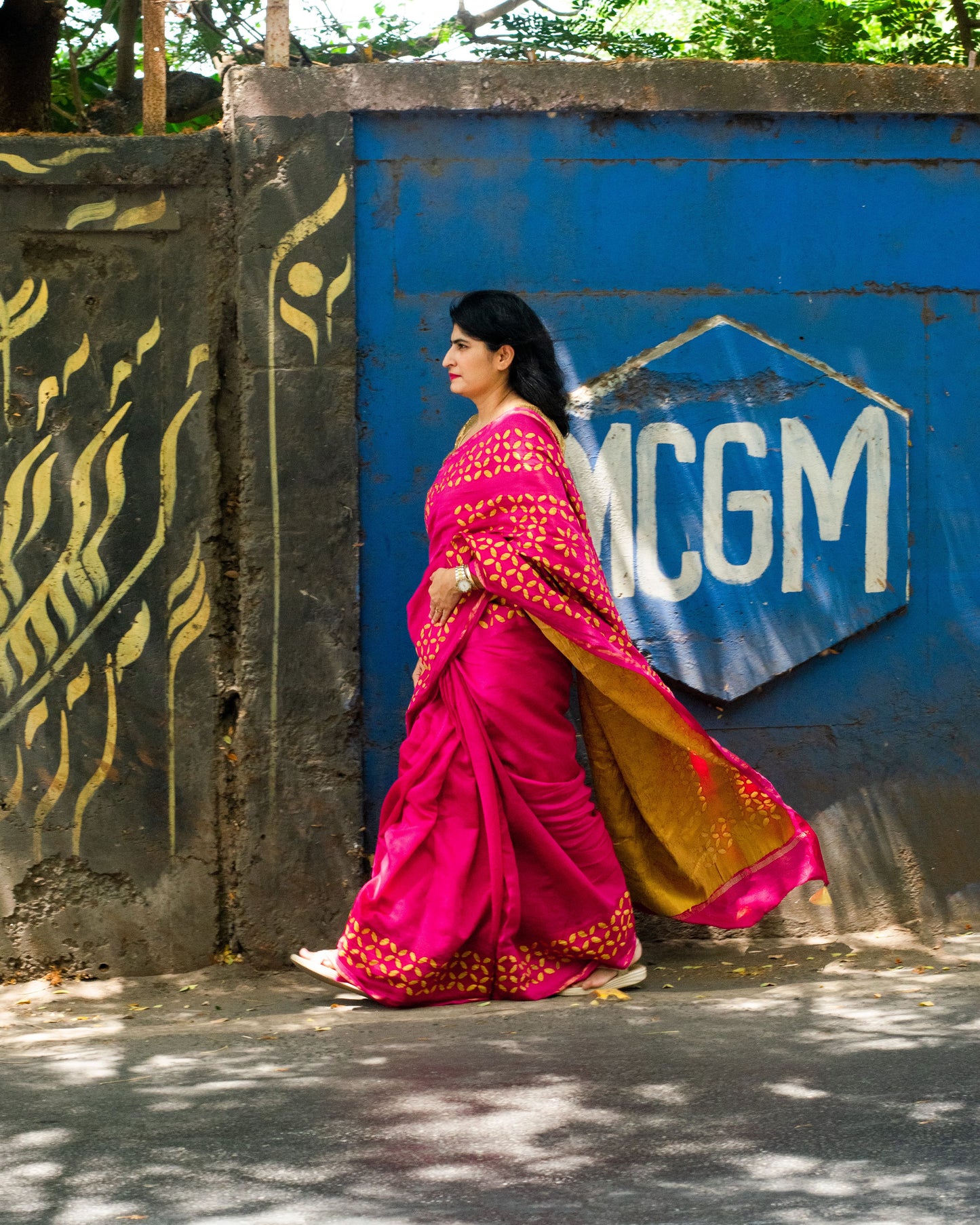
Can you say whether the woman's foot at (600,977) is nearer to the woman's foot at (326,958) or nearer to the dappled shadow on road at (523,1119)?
the dappled shadow on road at (523,1119)

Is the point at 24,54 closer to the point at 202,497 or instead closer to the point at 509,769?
the point at 202,497

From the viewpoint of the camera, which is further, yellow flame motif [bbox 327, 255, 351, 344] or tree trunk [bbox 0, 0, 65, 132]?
tree trunk [bbox 0, 0, 65, 132]

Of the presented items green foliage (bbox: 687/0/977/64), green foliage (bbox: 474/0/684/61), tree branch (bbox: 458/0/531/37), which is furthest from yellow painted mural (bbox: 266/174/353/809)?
tree branch (bbox: 458/0/531/37)

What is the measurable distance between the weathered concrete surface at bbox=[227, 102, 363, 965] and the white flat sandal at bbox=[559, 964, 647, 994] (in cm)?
73

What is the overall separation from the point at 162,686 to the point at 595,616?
4.18ft

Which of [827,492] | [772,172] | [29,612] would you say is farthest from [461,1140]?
[772,172]

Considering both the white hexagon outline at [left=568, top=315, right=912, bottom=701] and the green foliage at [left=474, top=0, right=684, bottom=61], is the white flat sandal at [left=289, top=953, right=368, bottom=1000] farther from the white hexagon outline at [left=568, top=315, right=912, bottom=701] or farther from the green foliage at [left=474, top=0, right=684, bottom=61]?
the green foliage at [left=474, top=0, right=684, bottom=61]

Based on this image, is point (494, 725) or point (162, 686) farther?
point (162, 686)

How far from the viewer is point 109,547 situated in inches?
158

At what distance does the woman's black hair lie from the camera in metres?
3.79

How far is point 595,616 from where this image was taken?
380 centimetres

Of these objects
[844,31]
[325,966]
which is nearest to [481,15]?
[844,31]

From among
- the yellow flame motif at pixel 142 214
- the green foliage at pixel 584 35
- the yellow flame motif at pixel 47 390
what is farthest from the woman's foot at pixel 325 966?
the green foliage at pixel 584 35

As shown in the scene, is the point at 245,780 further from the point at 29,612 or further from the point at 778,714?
the point at 778,714
